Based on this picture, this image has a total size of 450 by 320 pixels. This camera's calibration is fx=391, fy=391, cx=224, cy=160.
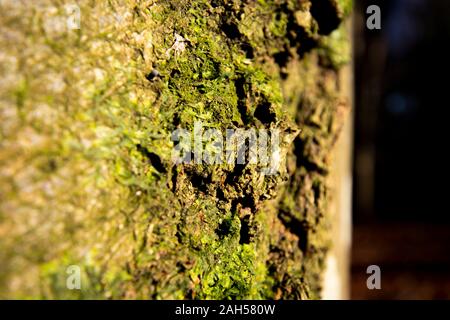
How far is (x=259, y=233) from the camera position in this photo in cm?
147

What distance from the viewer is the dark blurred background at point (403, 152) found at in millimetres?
6680

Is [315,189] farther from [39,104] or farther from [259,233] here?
[39,104]

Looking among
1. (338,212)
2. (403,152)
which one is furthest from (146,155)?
(403,152)

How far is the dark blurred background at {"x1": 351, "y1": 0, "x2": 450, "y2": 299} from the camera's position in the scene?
263 inches

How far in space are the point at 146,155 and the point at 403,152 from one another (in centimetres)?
1172

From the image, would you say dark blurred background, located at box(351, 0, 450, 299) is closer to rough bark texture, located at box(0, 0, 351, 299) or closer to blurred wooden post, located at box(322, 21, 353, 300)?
blurred wooden post, located at box(322, 21, 353, 300)

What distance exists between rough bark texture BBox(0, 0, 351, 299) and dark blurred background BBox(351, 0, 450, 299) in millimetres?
4946

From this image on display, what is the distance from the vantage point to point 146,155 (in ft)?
3.87

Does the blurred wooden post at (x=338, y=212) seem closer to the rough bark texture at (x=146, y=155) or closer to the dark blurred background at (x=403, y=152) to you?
the rough bark texture at (x=146, y=155)

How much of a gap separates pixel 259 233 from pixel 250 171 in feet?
0.93

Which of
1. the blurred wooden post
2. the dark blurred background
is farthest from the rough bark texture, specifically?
the dark blurred background

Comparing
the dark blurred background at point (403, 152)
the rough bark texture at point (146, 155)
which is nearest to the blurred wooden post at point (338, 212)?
the rough bark texture at point (146, 155)

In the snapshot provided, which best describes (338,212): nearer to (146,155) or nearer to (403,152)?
(146,155)
